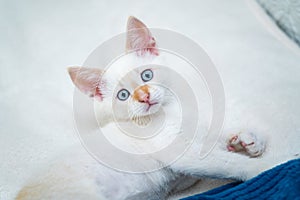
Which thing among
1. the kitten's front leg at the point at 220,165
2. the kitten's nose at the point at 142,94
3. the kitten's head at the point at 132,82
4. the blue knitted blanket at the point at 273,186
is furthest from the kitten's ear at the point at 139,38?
the blue knitted blanket at the point at 273,186

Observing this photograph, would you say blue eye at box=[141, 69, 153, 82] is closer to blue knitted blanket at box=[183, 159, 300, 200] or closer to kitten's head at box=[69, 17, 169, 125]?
kitten's head at box=[69, 17, 169, 125]

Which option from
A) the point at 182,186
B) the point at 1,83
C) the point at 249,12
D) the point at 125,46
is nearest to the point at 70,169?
the point at 182,186

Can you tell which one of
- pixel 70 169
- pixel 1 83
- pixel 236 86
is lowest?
pixel 70 169

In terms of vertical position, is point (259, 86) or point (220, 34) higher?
point (220, 34)

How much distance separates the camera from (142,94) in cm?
66

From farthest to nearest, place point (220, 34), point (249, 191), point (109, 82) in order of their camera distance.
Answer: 1. point (220, 34)
2. point (109, 82)
3. point (249, 191)

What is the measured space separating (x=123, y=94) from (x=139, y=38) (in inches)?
5.1

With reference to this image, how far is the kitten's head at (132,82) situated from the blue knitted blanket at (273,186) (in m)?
0.22

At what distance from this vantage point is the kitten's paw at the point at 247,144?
0.58 meters

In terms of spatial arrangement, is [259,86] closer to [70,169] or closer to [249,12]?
[249,12]

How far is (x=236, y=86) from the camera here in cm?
70

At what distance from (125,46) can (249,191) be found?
42cm

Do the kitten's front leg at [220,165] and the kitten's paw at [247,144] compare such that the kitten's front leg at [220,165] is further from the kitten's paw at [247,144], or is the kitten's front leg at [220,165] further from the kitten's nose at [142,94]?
the kitten's nose at [142,94]

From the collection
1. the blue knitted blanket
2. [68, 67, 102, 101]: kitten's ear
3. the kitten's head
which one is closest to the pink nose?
the kitten's head
